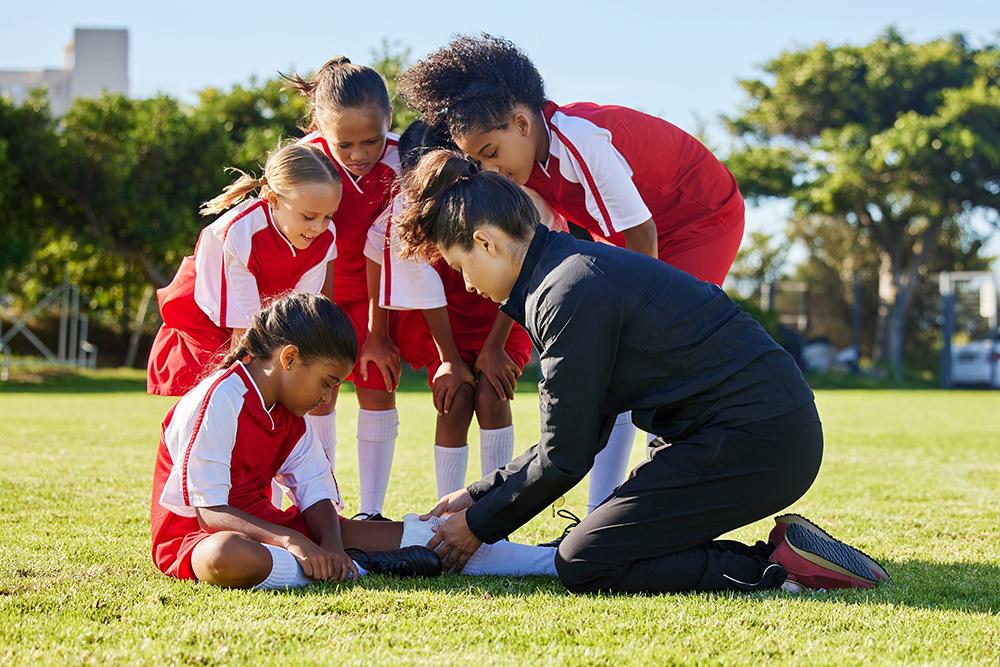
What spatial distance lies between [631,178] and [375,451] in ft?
5.11

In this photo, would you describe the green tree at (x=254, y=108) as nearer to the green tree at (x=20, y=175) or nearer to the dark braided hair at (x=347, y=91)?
the green tree at (x=20, y=175)

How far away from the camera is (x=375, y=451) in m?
4.51

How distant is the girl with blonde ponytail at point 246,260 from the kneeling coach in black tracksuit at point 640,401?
746 millimetres

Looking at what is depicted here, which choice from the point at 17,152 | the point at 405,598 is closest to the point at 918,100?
the point at 17,152

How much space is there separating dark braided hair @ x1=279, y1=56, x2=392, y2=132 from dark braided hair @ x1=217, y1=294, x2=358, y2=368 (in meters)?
0.97

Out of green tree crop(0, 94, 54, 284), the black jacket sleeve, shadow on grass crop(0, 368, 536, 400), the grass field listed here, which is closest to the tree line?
green tree crop(0, 94, 54, 284)

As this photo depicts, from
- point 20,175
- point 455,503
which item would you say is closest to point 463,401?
point 455,503

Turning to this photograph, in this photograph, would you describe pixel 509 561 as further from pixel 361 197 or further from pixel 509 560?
pixel 361 197

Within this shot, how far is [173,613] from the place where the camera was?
2.78m

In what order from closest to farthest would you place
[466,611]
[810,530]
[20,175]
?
1. [466,611]
2. [810,530]
3. [20,175]

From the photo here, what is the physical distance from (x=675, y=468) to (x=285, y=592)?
1160mm

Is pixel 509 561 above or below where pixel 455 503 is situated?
below

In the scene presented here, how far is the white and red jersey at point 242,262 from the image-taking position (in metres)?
3.95

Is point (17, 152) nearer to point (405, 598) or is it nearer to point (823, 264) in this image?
point (405, 598)
